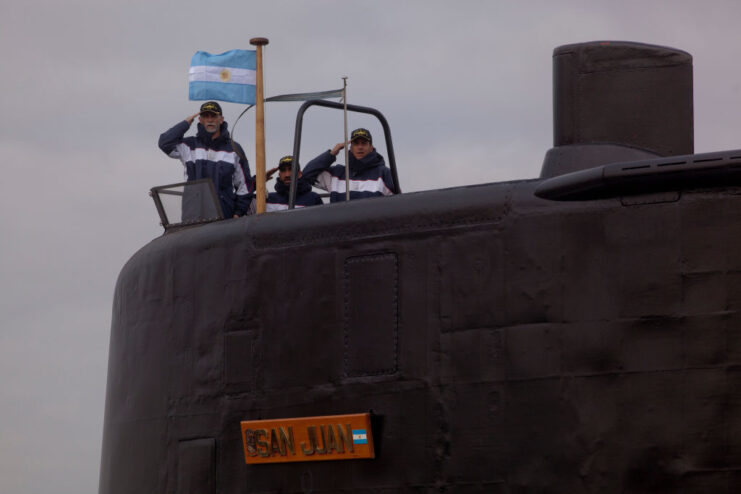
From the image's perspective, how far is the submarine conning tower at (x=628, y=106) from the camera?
31.0 ft

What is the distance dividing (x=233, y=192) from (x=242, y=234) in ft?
13.5

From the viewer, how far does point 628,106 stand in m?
9.48

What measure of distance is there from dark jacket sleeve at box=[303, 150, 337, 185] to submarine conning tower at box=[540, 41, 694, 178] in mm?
4332

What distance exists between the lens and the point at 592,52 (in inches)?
376

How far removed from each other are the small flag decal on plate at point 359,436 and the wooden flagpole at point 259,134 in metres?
2.65

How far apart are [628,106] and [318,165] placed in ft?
15.7

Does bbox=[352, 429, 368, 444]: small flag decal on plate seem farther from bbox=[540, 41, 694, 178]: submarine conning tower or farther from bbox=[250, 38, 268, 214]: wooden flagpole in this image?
bbox=[250, 38, 268, 214]: wooden flagpole

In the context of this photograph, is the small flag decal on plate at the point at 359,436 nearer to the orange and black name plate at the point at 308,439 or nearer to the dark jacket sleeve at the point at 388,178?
the orange and black name plate at the point at 308,439

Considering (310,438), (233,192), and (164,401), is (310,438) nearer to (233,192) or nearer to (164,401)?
(164,401)

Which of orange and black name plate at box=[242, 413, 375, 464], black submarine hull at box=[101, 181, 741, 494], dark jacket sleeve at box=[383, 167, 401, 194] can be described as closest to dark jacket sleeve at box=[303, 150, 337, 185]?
dark jacket sleeve at box=[383, 167, 401, 194]

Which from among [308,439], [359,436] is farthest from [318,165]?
[359,436]

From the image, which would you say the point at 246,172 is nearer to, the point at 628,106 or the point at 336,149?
the point at 336,149

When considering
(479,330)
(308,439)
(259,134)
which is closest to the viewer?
(479,330)

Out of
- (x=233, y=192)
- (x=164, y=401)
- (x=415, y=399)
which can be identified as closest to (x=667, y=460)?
(x=415, y=399)
